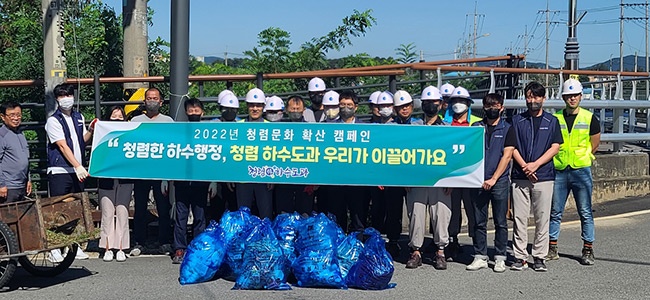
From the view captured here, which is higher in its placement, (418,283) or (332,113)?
(332,113)

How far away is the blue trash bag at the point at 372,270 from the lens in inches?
293

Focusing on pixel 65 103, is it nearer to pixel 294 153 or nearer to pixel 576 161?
pixel 294 153

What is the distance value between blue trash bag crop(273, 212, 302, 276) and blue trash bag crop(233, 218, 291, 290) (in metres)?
0.09

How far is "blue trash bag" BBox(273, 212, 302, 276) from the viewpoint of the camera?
7.62 meters

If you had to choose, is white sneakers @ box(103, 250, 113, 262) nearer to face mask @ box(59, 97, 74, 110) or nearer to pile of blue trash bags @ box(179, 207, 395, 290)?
pile of blue trash bags @ box(179, 207, 395, 290)

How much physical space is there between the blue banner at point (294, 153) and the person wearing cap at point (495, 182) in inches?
4.9

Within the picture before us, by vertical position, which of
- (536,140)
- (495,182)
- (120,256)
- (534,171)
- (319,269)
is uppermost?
(536,140)

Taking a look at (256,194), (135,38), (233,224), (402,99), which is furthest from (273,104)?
(135,38)

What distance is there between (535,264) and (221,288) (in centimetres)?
317

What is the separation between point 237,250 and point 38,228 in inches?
72.4

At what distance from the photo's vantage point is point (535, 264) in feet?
27.3

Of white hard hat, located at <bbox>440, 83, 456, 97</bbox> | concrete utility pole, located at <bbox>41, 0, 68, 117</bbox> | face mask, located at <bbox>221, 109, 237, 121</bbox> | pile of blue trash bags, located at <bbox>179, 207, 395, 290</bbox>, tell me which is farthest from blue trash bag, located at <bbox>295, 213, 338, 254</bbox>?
concrete utility pole, located at <bbox>41, 0, 68, 117</bbox>

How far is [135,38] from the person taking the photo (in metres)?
11.1

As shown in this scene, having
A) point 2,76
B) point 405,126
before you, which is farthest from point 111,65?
point 405,126
